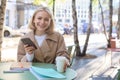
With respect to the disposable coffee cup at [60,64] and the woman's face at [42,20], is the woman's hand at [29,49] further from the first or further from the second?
the disposable coffee cup at [60,64]

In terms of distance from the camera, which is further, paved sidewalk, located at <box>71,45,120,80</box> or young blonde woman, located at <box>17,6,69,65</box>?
paved sidewalk, located at <box>71,45,120,80</box>

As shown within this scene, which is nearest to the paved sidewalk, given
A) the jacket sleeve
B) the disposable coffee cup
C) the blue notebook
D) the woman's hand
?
the jacket sleeve

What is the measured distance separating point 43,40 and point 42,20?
210 millimetres

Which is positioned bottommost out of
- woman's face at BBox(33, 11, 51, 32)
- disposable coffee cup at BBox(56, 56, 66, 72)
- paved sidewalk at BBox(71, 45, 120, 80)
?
paved sidewalk at BBox(71, 45, 120, 80)

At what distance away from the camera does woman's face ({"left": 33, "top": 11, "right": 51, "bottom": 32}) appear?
308cm

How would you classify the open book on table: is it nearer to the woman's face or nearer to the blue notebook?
the blue notebook

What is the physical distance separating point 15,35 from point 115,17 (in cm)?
624

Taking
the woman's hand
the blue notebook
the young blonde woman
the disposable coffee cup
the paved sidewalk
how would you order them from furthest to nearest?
the paved sidewalk, the young blonde woman, the woman's hand, the disposable coffee cup, the blue notebook

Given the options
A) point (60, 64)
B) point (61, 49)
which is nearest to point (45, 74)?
point (60, 64)

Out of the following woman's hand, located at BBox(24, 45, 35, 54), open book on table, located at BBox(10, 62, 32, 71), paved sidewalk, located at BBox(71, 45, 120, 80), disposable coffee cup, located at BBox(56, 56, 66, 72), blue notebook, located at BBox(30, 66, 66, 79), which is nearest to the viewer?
blue notebook, located at BBox(30, 66, 66, 79)

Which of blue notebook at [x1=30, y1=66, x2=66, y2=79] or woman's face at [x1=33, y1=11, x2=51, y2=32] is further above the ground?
woman's face at [x1=33, y1=11, x2=51, y2=32]

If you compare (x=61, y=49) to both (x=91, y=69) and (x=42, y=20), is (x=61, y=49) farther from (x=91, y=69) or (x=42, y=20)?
(x=91, y=69)

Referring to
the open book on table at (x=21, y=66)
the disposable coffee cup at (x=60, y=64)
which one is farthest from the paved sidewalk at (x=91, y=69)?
the disposable coffee cup at (x=60, y=64)

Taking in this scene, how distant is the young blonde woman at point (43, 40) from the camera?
3.07 m
